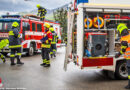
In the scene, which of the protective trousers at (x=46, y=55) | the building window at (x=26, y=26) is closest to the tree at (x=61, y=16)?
the building window at (x=26, y=26)

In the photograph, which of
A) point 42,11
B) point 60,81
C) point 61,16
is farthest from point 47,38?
point 61,16

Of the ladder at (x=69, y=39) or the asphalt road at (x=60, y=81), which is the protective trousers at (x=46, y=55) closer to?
the asphalt road at (x=60, y=81)

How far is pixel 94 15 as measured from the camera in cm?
712

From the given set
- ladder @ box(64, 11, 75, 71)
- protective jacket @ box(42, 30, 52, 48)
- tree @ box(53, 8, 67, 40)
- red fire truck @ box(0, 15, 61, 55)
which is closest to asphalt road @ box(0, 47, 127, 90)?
ladder @ box(64, 11, 75, 71)

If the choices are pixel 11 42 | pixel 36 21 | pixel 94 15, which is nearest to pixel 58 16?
pixel 36 21

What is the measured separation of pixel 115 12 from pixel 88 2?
3.38 feet

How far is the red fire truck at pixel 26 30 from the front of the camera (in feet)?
44.8

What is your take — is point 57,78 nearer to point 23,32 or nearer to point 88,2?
point 88,2

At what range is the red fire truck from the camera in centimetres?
1365

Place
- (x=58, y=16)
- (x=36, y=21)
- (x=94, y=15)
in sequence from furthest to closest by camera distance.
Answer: (x=58, y=16) < (x=36, y=21) < (x=94, y=15)


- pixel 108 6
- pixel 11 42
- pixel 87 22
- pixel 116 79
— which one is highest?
pixel 108 6

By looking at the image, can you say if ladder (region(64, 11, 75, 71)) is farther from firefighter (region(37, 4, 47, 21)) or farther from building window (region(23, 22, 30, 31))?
firefighter (region(37, 4, 47, 21))

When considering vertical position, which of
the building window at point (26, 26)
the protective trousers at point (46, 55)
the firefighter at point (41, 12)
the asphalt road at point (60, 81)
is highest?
the firefighter at point (41, 12)

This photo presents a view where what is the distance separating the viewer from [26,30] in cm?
1416
